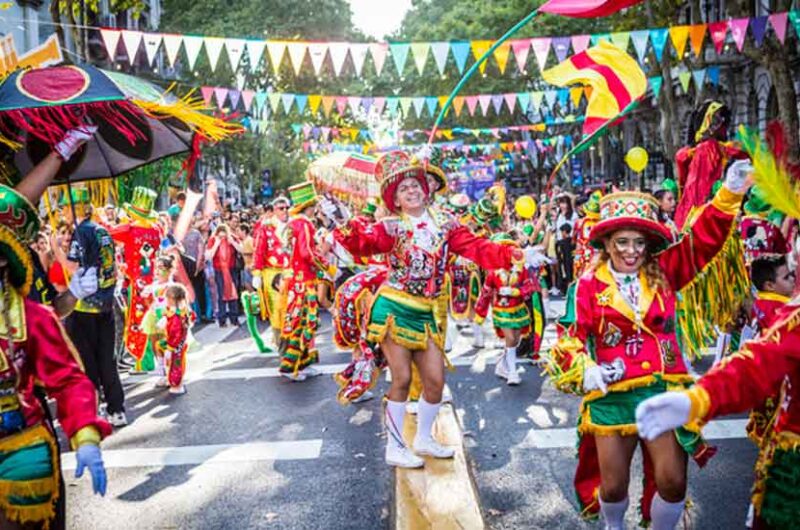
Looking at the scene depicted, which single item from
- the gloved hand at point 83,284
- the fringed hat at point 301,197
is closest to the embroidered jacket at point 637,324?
the gloved hand at point 83,284

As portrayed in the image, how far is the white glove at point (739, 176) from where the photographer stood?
137 inches

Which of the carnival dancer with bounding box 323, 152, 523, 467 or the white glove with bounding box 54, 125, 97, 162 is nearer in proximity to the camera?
the white glove with bounding box 54, 125, 97, 162

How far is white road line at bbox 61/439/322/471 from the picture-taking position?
236 inches

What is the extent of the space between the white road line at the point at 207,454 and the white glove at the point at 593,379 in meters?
2.91

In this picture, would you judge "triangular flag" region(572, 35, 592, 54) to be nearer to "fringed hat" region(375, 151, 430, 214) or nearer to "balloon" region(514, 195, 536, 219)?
"balloon" region(514, 195, 536, 219)

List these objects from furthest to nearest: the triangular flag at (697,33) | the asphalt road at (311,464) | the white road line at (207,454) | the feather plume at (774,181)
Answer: the triangular flag at (697,33) → the white road line at (207,454) → the asphalt road at (311,464) → the feather plume at (774,181)

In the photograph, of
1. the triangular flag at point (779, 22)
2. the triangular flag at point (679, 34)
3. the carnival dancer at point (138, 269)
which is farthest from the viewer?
the triangular flag at point (679, 34)

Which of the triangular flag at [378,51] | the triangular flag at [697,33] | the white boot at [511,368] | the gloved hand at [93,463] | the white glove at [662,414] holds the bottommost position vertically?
the white boot at [511,368]

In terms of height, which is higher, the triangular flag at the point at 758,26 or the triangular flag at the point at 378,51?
the triangular flag at the point at 378,51

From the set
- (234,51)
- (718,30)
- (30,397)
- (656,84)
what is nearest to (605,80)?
(30,397)

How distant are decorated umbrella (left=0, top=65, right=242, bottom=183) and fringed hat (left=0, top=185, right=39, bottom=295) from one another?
679mm

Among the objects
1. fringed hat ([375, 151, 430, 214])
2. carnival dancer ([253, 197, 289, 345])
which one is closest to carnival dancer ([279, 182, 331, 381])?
carnival dancer ([253, 197, 289, 345])

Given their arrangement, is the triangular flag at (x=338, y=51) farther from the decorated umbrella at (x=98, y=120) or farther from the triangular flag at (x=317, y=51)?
the decorated umbrella at (x=98, y=120)

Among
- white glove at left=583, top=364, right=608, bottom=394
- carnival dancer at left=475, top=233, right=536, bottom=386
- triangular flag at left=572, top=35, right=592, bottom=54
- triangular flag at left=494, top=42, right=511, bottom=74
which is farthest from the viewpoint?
triangular flag at left=494, top=42, right=511, bottom=74
